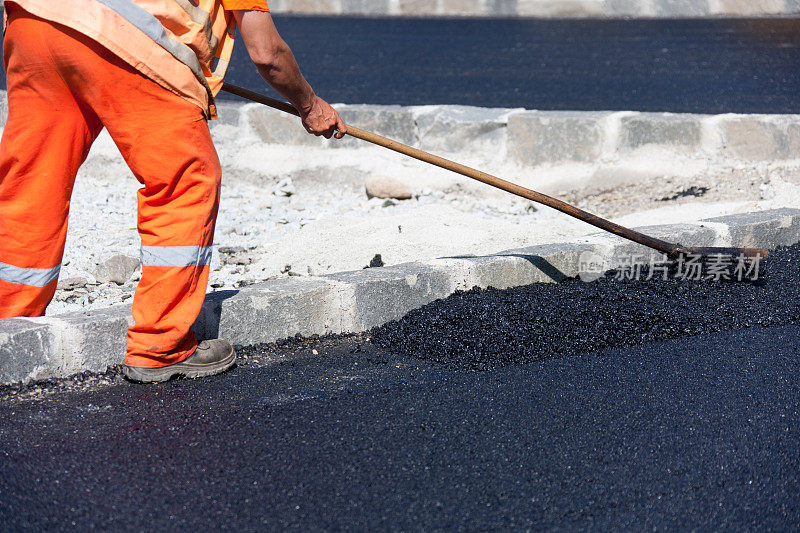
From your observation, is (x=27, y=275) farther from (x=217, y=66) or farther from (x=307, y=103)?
(x=307, y=103)

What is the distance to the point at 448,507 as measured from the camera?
223 cm

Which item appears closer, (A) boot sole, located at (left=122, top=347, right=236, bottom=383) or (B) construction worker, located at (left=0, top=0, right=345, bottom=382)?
(B) construction worker, located at (left=0, top=0, right=345, bottom=382)

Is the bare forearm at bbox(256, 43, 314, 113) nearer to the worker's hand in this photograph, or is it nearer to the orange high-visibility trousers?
the worker's hand

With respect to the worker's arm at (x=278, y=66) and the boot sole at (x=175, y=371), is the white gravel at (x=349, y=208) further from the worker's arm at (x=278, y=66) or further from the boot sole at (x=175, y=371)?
the worker's arm at (x=278, y=66)

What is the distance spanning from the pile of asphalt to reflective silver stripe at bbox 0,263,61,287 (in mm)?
1182

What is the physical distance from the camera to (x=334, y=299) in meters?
3.54

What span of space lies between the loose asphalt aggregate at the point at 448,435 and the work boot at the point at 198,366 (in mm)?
36

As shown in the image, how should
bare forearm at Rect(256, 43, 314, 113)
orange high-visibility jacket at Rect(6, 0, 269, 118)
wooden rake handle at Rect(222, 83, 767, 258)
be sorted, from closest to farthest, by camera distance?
1. orange high-visibility jacket at Rect(6, 0, 269, 118)
2. bare forearm at Rect(256, 43, 314, 113)
3. wooden rake handle at Rect(222, 83, 767, 258)

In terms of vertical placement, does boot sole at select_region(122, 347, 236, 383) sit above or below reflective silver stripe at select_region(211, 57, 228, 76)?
below

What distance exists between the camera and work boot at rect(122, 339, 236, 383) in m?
2.99

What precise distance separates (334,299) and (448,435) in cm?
106

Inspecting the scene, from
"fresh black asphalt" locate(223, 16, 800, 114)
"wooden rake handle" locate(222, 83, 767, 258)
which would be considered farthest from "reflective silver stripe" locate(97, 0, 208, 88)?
"fresh black asphalt" locate(223, 16, 800, 114)

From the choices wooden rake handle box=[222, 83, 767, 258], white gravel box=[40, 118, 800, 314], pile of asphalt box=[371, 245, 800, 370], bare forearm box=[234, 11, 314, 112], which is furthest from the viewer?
white gravel box=[40, 118, 800, 314]

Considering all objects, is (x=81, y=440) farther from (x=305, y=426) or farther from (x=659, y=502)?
(x=659, y=502)
